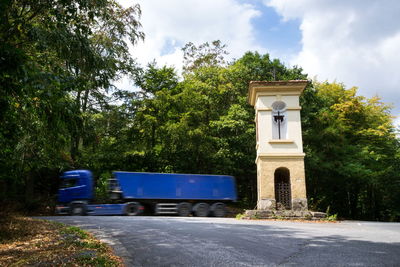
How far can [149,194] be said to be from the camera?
56.1 ft

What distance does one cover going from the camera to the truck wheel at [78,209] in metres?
17.0

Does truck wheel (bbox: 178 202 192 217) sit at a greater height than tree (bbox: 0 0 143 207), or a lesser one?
lesser

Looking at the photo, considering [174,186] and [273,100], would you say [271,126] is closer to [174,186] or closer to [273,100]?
[273,100]

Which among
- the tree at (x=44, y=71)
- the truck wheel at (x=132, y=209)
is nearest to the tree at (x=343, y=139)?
the truck wheel at (x=132, y=209)

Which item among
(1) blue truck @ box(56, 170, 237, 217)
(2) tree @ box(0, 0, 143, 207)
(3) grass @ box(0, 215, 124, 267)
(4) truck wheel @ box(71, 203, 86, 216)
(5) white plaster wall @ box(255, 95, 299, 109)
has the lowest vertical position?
(3) grass @ box(0, 215, 124, 267)

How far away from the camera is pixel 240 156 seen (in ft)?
73.8

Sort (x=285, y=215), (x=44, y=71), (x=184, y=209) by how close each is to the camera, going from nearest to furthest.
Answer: (x=44, y=71) → (x=285, y=215) → (x=184, y=209)

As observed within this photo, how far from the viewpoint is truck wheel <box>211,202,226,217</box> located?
18188 mm

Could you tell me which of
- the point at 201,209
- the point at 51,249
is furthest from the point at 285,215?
the point at 51,249

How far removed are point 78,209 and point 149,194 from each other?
11.9 ft

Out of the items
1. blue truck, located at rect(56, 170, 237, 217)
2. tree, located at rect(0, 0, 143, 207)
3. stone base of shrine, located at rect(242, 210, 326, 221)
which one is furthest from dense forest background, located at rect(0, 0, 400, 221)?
tree, located at rect(0, 0, 143, 207)

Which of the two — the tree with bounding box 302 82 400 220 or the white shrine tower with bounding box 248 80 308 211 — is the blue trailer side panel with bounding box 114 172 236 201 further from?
the tree with bounding box 302 82 400 220

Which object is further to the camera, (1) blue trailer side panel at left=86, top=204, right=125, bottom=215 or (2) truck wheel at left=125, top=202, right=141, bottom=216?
(2) truck wheel at left=125, top=202, right=141, bottom=216

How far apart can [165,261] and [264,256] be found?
1.70 metres
